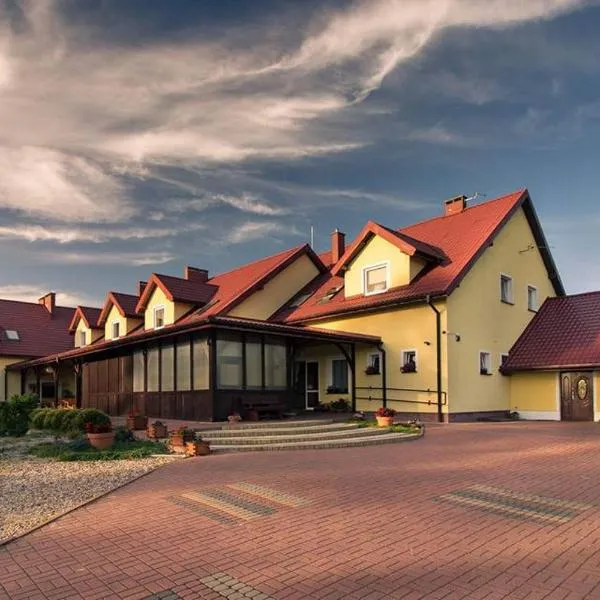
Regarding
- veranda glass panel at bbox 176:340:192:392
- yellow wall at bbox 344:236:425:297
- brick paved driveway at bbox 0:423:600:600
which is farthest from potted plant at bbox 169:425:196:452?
yellow wall at bbox 344:236:425:297

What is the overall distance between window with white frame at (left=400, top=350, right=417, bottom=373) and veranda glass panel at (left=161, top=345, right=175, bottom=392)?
25.1 ft

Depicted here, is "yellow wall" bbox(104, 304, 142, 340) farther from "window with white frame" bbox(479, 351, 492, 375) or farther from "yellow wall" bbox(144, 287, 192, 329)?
"window with white frame" bbox(479, 351, 492, 375)

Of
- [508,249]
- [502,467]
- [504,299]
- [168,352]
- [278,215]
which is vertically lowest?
[502,467]

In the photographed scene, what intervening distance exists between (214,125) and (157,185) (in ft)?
19.4

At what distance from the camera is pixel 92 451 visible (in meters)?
11.3

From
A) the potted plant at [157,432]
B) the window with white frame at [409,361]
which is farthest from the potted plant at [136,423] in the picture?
the window with white frame at [409,361]

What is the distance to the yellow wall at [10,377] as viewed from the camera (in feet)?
101

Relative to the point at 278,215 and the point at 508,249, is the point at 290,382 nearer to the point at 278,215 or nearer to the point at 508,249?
the point at 278,215

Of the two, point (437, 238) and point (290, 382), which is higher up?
point (437, 238)

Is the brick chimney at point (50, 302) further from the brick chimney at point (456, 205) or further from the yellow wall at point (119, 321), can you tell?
the brick chimney at point (456, 205)

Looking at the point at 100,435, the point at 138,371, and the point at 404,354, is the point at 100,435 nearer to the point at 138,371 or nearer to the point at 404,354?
the point at 138,371

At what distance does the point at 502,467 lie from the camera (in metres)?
9.34

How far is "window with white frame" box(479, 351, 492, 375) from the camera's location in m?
19.6

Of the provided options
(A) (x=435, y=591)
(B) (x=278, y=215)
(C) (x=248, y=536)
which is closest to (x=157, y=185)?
(B) (x=278, y=215)
